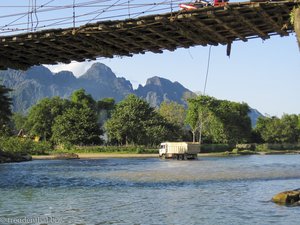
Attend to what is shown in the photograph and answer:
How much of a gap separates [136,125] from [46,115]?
1389 inches

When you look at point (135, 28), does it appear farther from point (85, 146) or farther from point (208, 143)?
point (208, 143)

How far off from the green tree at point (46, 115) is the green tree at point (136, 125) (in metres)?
22.5

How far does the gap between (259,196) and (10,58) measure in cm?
2458

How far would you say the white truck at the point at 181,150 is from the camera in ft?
293

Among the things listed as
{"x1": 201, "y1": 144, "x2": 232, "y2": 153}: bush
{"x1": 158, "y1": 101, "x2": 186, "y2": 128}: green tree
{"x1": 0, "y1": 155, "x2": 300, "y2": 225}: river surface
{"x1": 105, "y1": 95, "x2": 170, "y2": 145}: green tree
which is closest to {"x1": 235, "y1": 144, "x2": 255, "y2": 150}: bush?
{"x1": 201, "y1": 144, "x2": 232, "y2": 153}: bush

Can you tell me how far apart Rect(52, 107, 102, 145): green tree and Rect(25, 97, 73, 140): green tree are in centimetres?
1975

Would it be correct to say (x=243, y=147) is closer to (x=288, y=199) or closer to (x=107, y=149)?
(x=107, y=149)

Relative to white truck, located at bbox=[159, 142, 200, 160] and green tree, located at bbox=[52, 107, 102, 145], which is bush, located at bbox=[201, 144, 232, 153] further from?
white truck, located at bbox=[159, 142, 200, 160]

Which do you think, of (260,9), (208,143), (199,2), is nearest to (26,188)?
(199,2)

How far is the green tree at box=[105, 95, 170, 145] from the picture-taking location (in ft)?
374

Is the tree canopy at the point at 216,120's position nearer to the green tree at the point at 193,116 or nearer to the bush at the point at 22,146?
the green tree at the point at 193,116

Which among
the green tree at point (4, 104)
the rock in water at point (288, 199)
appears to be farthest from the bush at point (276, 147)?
the rock in water at point (288, 199)

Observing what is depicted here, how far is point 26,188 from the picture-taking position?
3600 centimetres

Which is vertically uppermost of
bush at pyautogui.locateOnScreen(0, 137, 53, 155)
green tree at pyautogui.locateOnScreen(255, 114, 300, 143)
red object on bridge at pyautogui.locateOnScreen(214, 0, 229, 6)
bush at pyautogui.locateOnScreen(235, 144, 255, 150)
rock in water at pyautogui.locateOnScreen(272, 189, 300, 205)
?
red object on bridge at pyautogui.locateOnScreen(214, 0, 229, 6)
